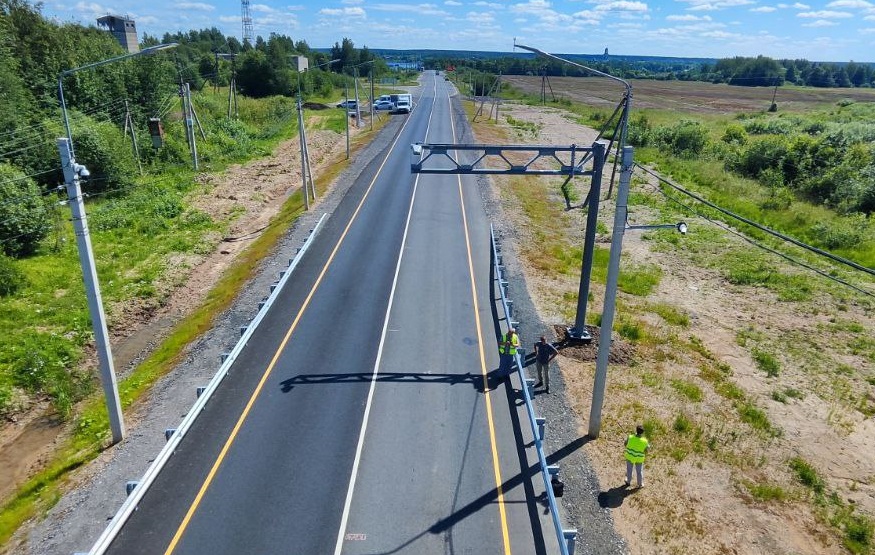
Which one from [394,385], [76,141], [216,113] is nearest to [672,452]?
[394,385]

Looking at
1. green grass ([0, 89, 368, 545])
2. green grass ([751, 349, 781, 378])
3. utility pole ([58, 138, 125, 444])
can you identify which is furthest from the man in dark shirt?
green grass ([0, 89, 368, 545])

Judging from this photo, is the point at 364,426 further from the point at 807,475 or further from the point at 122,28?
the point at 122,28

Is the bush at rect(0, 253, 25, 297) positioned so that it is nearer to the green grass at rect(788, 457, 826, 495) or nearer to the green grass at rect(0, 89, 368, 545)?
the green grass at rect(0, 89, 368, 545)

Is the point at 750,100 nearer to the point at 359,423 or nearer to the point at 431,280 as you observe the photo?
the point at 431,280

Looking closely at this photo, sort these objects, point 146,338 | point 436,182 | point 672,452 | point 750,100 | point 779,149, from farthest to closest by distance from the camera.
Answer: point 750,100 → point 779,149 → point 436,182 → point 146,338 → point 672,452

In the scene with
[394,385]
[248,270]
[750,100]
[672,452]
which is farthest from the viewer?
[750,100]

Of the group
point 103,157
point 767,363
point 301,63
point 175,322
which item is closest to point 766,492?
point 767,363
